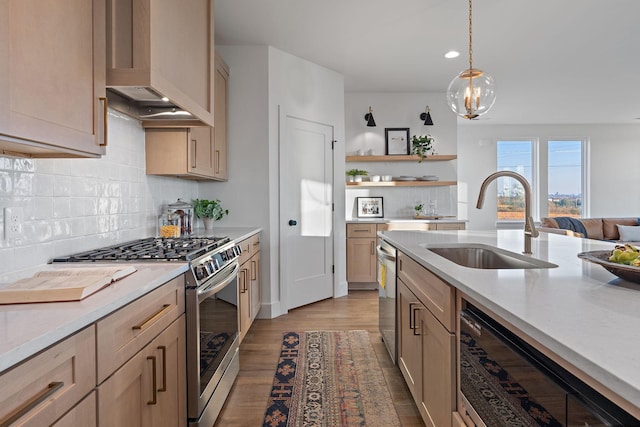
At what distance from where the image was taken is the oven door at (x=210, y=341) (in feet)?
5.29

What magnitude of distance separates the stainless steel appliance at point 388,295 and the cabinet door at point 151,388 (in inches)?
52.9

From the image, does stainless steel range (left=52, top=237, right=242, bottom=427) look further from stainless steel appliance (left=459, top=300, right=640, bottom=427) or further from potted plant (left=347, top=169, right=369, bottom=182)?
potted plant (left=347, top=169, right=369, bottom=182)

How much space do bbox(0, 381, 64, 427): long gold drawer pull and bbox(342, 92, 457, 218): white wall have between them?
4.90 metres

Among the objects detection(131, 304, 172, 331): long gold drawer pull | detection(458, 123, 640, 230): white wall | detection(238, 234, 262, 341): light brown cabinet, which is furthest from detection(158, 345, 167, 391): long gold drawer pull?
detection(458, 123, 640, 230): white wall

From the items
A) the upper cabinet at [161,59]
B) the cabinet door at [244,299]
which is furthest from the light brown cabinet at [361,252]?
the upper cabinet at [161,59]

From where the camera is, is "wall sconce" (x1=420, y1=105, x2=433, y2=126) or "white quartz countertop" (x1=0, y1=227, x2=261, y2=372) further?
"wall sconce" (x1=420, y1=105, x2=433, y2=126)

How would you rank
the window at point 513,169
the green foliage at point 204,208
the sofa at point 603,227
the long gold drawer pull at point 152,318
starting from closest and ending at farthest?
1. the long gold drawer pull at point 152,318
2. the green foliage at point 204,208
3. the sofa at point 603,227
4. the window at point 513,169

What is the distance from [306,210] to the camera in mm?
4059

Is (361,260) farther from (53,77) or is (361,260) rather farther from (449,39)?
(53,77)

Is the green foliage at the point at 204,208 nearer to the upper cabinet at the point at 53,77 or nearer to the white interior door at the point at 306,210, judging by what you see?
the white interior door at the point at 306,210

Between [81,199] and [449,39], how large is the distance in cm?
347

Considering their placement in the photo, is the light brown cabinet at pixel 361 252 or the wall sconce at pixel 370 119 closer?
the light brown cabinet at pixel 361 252

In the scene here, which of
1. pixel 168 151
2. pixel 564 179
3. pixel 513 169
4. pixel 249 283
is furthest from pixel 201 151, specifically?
pixel 564 179

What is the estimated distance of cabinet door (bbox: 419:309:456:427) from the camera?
4.43 feet
